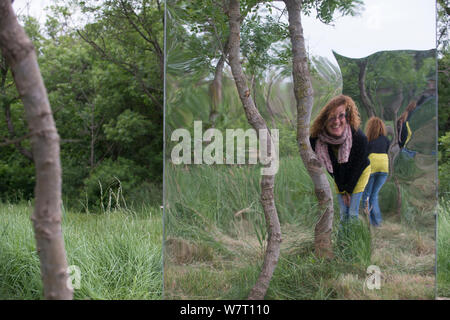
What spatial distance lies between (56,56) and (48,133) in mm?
7383

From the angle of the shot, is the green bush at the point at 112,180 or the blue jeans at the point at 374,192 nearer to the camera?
the blue jeans at the point at 374,192

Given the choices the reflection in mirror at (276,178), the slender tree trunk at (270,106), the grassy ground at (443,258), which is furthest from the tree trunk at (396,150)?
the grassy ground at (443,258)

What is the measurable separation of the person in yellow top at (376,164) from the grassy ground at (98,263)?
1.70 m

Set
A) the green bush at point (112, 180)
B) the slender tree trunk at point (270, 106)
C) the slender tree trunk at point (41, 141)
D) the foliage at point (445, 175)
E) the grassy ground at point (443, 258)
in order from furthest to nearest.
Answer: the green bush at point (112, 180), the foliage at point (445, 175), the grassy ground at point (443, 258), the slender tree trunk at point (270, 106), the slender tree trunk at point (41, 141)

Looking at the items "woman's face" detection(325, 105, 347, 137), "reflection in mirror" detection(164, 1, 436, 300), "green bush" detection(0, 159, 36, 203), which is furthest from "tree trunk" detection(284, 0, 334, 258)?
"green bush" detection(0, 159, 36, 203)

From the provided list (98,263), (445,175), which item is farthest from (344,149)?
(445,175)

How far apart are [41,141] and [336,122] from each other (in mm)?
1895

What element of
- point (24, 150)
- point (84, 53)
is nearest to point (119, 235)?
point (24, 150)

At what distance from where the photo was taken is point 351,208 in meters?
2.77

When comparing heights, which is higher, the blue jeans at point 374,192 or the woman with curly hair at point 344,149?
the woman with curly hair at point 344,149

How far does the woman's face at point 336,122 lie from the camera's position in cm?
277

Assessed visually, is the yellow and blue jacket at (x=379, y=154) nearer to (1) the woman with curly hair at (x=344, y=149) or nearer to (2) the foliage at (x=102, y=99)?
(1) the woman with curly hair at (x=344, y=149)

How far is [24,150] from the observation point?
796cm

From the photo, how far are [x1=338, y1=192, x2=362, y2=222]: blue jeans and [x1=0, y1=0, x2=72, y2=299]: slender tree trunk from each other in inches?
71.4
